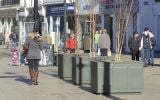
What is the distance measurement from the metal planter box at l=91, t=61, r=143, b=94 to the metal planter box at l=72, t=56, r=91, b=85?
7.14 feet

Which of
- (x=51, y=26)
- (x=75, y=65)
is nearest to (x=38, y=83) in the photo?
(x=75, y=65)

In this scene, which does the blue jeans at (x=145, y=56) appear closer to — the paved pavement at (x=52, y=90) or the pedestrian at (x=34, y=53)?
the paved pavement at (x=52, y=90)

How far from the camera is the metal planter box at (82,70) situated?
671 inches

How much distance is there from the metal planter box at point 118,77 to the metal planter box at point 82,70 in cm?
218

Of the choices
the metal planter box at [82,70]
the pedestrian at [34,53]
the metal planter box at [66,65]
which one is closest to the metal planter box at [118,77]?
the metal planter box at [82,70]

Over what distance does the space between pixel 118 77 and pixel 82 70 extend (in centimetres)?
265

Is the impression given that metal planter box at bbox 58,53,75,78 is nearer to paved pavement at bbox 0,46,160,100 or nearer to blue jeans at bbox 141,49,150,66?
paved pavement at bbox 0,46,160,100

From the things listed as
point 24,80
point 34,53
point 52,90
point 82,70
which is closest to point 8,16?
point 24,80

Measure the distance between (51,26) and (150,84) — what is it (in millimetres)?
38463

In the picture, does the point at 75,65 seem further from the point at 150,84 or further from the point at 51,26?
the point at 51,26

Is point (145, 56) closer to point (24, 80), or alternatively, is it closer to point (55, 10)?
point (24, 80)

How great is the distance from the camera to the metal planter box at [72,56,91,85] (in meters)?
17.0

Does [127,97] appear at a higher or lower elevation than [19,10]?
lower

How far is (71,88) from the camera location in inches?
654
